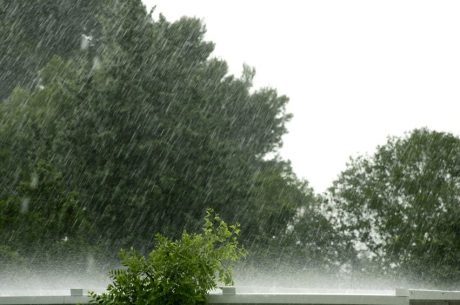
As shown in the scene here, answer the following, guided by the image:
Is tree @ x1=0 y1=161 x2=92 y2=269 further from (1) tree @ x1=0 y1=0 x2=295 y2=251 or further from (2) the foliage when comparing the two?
(2) the foliage

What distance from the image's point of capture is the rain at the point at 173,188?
2344cm

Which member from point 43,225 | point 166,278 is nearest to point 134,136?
point 43,225

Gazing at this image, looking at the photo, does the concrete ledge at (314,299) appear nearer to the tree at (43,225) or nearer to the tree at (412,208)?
the tree at (43,225)

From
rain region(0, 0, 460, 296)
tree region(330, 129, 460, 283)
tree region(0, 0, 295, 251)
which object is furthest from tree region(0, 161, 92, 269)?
tree region(330, 129, 460, 283)

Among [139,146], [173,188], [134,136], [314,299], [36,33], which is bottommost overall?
[314,299]

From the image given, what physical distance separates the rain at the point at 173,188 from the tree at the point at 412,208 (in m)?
0.04

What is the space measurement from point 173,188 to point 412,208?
7028 millimetres

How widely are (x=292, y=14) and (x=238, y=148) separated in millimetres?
15309

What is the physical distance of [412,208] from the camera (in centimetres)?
2509

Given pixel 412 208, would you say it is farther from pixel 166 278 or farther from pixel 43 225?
pixel 166 278

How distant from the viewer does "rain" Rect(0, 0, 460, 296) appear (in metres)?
23.4

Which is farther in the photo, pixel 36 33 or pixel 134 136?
pixel 36 33

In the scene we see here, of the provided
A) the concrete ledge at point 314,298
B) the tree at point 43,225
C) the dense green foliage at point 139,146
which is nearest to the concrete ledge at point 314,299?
the concrete ledge at point 314,298

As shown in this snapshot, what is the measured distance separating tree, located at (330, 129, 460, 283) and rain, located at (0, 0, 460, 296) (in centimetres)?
4
